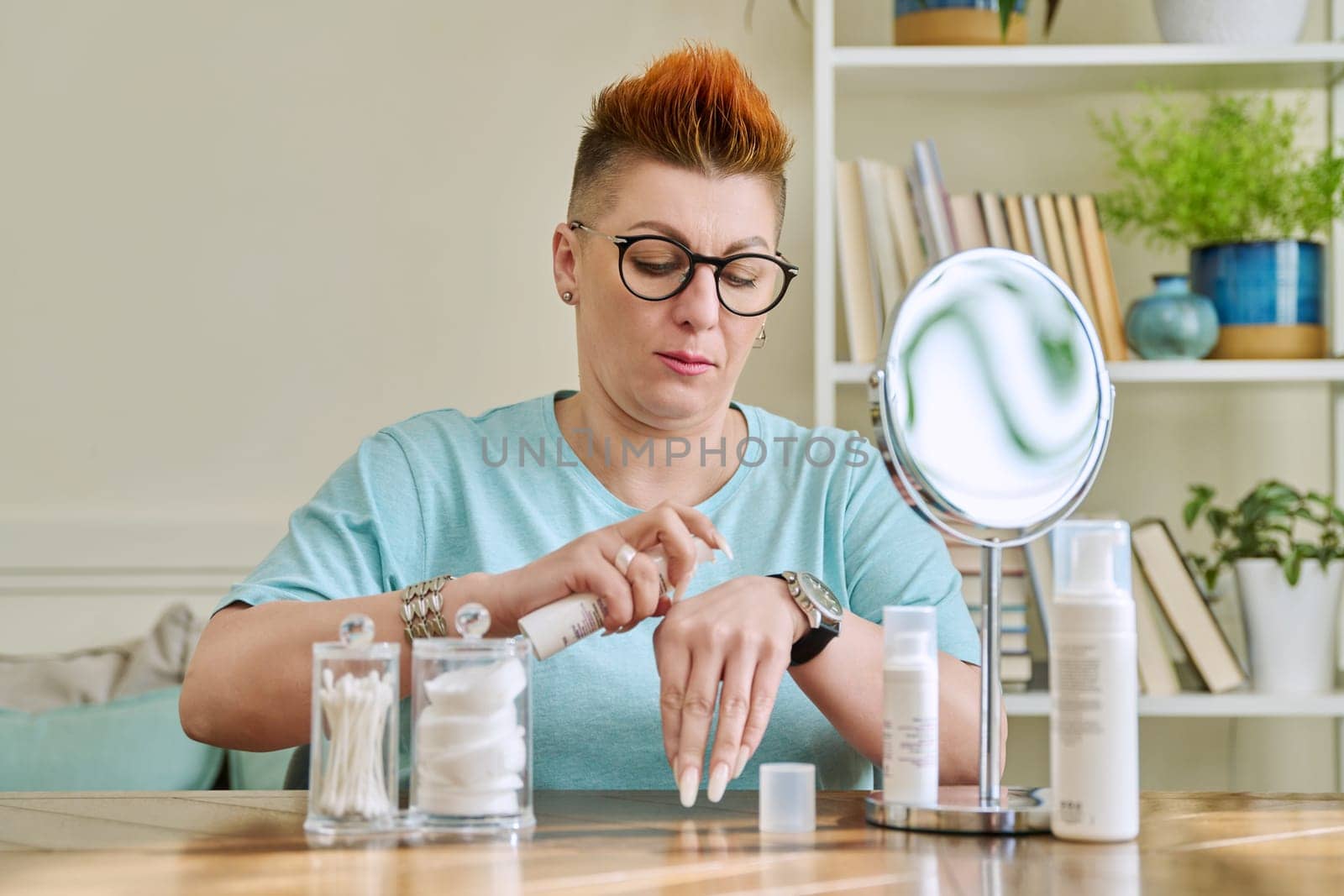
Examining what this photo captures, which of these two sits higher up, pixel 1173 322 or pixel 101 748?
pixel 1173 322

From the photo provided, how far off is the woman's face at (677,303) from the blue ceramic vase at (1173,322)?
804 millimetres

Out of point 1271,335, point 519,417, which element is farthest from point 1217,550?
point 519,417

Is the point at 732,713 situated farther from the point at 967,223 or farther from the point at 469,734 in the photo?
the point at 967,223

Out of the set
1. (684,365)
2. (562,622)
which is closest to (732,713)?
(562,622)

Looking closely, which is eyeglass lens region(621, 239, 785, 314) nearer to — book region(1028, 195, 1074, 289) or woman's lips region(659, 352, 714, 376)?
woman's lips region(659, 352, 714, 376)

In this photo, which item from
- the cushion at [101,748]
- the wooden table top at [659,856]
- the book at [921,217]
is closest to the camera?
the wooden table top at [659,856]

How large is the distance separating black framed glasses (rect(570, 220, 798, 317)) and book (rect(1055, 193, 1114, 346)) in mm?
815

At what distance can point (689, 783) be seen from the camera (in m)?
0.83

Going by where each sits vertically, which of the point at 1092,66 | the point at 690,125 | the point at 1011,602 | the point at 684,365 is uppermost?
the point at 1092,66

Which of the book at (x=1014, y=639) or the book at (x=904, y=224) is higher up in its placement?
the book at (x=904, y=224)

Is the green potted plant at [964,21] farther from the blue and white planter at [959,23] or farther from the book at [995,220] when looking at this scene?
the book at [995,220]

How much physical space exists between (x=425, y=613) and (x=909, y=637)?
1.12 feet

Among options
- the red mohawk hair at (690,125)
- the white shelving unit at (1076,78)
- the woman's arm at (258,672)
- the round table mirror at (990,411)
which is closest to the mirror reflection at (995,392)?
the round table mirror at (990,411)

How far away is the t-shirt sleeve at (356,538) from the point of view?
122cm
